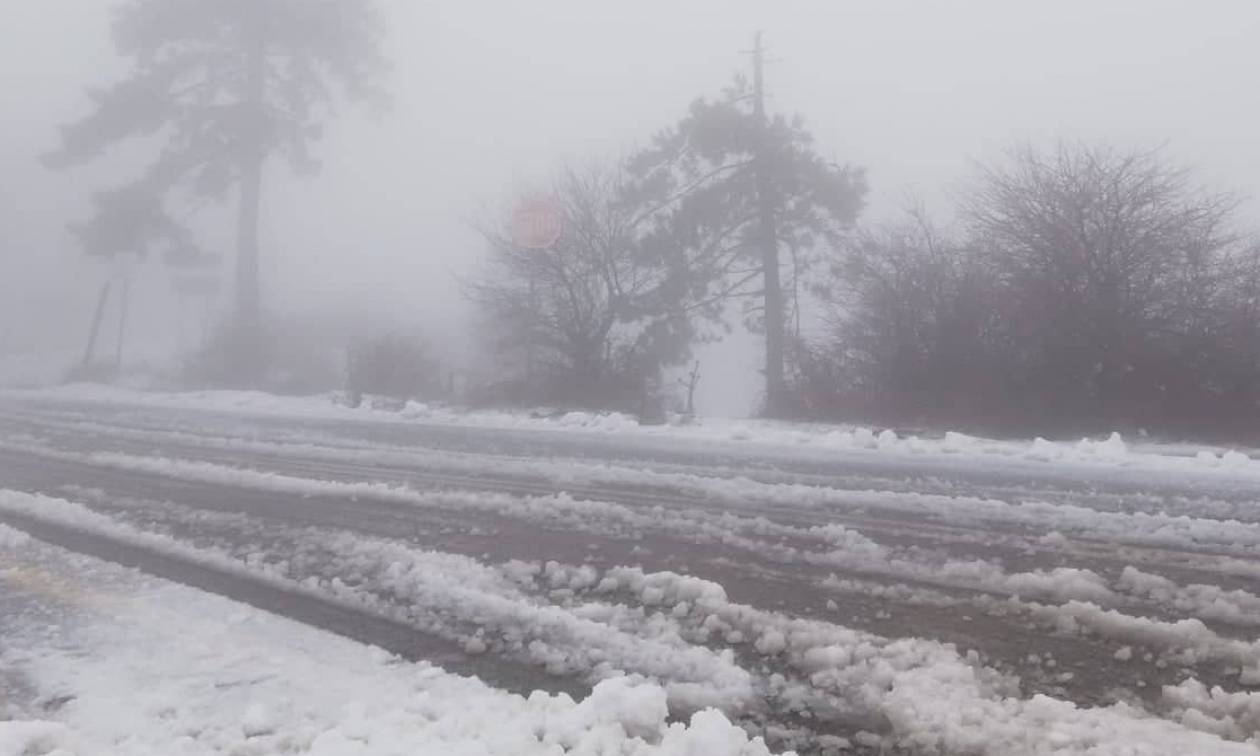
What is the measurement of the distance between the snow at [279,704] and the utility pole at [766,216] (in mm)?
17645

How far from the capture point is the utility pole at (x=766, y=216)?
71.8ft

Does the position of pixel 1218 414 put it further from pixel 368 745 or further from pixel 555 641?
pixel 368 745

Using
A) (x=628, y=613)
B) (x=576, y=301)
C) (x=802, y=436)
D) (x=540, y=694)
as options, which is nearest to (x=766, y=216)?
(x=576, y=301)

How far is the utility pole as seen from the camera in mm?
21878

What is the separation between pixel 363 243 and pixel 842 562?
5759 centimetres

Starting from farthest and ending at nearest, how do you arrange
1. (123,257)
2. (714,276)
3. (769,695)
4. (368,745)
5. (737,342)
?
(123,257) < (737,342) < (714,276) < (769,695) < (368,745)

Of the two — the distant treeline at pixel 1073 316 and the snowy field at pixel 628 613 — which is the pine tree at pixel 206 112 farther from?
the snowy field at pixel 628 613

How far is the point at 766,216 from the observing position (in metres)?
22.9

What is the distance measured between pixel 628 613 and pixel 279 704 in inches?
61.8

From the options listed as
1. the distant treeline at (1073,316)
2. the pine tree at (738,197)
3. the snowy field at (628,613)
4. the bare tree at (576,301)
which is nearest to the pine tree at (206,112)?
the bare tree at (576,301)

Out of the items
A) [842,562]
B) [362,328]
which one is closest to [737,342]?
[362,328]

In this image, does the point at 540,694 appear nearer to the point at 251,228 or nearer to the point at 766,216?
the point at 766,216

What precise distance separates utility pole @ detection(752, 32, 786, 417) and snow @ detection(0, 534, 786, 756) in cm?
1764

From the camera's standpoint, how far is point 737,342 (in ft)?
125
